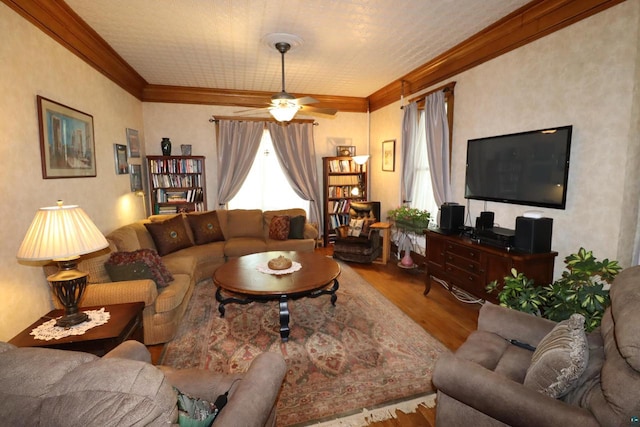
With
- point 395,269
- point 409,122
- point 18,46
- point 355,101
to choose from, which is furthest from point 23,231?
point 355,101

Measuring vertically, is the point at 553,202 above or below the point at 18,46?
below

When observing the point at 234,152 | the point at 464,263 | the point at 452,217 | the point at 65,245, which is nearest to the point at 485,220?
the point at 452,217

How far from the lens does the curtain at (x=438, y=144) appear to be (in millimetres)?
4031

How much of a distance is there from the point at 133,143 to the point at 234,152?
156cm

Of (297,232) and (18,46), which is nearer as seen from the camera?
(18,46)

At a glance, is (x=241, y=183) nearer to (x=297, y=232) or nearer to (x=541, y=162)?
(x=297, y=232)

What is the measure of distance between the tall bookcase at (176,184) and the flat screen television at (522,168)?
4.17 m

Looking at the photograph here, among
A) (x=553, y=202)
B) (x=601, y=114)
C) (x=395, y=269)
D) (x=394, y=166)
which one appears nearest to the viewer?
(x=601, y=114)

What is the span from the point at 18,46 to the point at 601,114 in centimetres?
432

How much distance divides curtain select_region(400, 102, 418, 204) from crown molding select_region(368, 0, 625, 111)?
0.32 meters

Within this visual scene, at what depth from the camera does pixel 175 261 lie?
3508mm

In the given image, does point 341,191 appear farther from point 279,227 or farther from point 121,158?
point 121,158

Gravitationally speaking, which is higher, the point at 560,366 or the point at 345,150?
the point at 345,150

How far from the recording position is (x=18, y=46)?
2.24m
